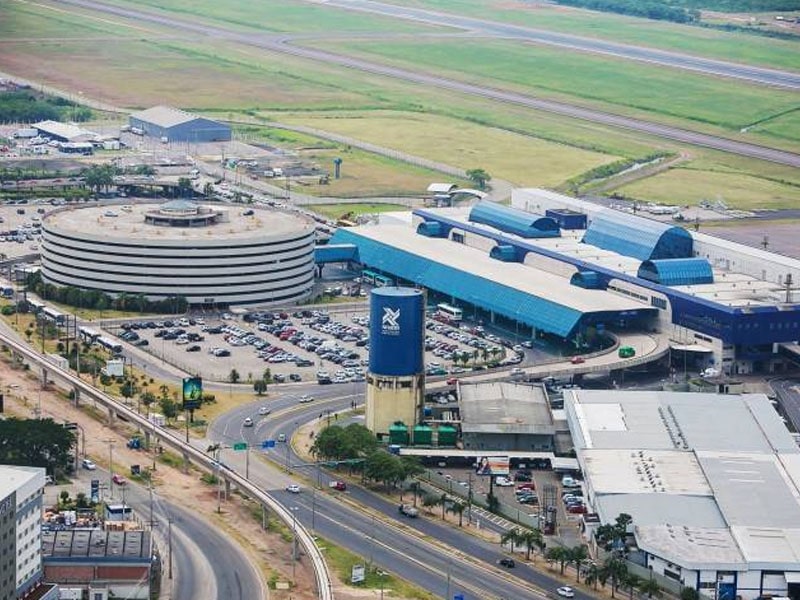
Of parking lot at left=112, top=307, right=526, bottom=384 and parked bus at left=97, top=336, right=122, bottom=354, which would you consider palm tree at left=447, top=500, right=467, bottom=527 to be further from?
parked bus at left=97, top=336, right=122, bottom=354

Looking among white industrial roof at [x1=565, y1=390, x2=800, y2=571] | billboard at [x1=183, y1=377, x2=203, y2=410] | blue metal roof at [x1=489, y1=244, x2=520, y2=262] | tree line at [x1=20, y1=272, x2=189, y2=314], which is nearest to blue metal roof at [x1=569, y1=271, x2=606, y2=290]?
blue metal roof at [x1=489, y1=244, x2=520, y2=262]

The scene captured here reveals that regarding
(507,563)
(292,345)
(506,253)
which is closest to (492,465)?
(507,563)

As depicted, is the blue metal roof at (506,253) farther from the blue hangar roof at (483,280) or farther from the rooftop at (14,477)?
the rooftop at (14,477)

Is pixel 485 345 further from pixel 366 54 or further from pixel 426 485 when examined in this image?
pixel 366 54

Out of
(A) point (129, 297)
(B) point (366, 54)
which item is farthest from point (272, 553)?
(B) point (366, 54)

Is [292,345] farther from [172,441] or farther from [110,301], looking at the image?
[172,441]
